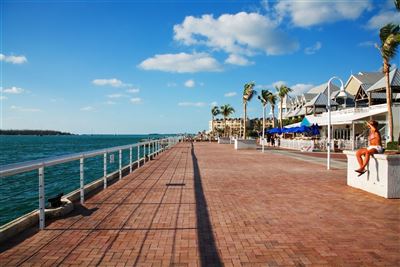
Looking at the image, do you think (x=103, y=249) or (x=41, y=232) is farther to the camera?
(x=41, y=232)

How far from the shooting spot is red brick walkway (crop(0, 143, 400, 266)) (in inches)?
162

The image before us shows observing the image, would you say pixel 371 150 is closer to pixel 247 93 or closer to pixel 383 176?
pixel 383 176

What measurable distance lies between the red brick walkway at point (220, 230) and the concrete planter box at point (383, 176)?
0.31 m

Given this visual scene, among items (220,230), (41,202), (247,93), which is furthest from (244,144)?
(41,202)

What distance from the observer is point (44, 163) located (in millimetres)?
5348

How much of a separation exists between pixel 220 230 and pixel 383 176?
481cm

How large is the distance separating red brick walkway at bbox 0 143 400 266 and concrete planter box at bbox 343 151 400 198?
1.02ft

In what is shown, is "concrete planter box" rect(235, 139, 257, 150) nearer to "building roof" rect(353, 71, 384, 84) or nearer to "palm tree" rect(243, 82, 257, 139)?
"palm tree" rect(243, 82, 257, 139)

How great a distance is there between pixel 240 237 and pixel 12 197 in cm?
1210

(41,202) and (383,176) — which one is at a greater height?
(383,176)

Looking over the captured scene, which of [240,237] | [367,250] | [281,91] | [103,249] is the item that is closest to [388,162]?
[367,250]

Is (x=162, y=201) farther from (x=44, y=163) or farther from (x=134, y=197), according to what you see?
(x=44, y=163)

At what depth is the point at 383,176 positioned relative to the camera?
7.81 m

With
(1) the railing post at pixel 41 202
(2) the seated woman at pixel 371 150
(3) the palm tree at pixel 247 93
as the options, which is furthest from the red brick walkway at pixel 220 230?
(3) the palm tree at pixel 247 93
